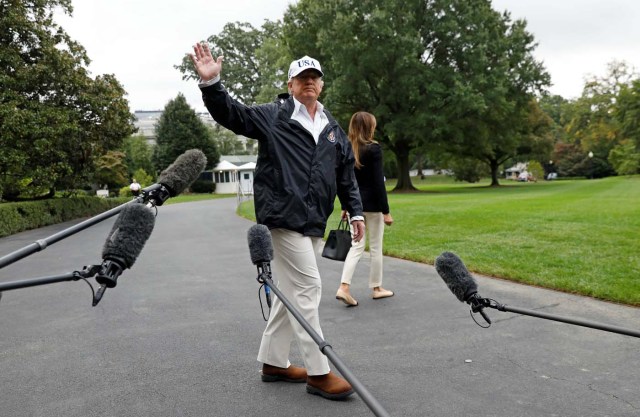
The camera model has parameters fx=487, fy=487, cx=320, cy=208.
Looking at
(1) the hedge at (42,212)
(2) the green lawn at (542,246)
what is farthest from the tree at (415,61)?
(2) the green lawn at (542,246)

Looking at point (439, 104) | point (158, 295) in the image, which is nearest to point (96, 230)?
point (158, 295)

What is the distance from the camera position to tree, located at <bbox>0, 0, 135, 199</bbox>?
17.2 m

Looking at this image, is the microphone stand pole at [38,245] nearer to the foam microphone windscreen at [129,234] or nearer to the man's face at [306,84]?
the foam microphone windscreen at [129,234]

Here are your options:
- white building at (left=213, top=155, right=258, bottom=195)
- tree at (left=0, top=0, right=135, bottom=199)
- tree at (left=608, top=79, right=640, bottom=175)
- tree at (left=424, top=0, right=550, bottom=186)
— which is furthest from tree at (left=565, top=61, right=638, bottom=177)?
tree at (left=0, top=0, right=135, bottom=199)

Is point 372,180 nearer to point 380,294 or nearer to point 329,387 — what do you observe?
point 380,294

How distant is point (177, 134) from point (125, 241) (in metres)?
57.1

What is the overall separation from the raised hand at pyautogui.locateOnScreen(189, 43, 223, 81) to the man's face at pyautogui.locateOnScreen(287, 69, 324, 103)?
31.7 inches

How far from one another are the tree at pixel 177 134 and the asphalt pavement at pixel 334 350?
2018 inches

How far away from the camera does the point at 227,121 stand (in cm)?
323

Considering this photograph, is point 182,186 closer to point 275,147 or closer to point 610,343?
point 275,147

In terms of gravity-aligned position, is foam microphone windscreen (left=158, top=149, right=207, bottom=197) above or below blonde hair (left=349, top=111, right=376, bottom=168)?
below

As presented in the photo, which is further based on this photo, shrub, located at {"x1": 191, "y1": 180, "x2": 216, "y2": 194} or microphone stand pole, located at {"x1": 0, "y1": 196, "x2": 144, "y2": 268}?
shrub, located at {"x1": 191, "y1": 180, "x2": 216, "y2": 194}

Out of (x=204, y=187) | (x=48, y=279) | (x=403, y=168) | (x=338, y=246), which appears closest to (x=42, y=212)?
(x=338, y=246)

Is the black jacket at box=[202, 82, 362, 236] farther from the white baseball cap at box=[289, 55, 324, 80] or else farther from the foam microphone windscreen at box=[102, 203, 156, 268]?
the foam microphone windscreen at box=[102, 203, 156, 268]
